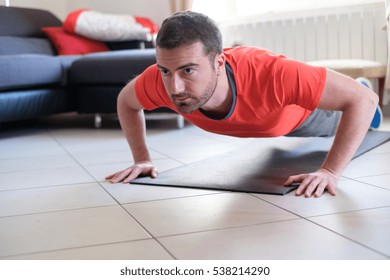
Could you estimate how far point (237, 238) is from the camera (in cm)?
135

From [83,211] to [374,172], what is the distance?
1055 millimetres

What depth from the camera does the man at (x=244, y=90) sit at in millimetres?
1619

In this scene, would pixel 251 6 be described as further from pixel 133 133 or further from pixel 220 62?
pixel 220 62

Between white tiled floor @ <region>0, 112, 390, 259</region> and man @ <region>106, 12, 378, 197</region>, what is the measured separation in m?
0.17

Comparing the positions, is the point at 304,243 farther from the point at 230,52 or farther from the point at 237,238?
the point at 230,52

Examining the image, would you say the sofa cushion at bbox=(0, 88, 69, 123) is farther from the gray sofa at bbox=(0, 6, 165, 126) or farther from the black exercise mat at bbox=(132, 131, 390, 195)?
the black exercise mat at bbox=(132, 131, 390, 195)

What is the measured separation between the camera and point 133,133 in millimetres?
2141

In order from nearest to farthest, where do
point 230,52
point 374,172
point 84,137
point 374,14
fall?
point 230,52, point 374,172, point 84,137, point 374,14

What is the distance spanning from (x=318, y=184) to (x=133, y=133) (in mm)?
733

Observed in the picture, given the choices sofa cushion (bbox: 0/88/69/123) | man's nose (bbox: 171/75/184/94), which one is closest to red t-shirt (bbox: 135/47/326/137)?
man's nose (bbox: 171/75/184/94)

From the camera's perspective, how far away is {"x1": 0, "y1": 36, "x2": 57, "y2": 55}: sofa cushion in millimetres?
4070

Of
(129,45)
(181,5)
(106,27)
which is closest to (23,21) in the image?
(106,27)
